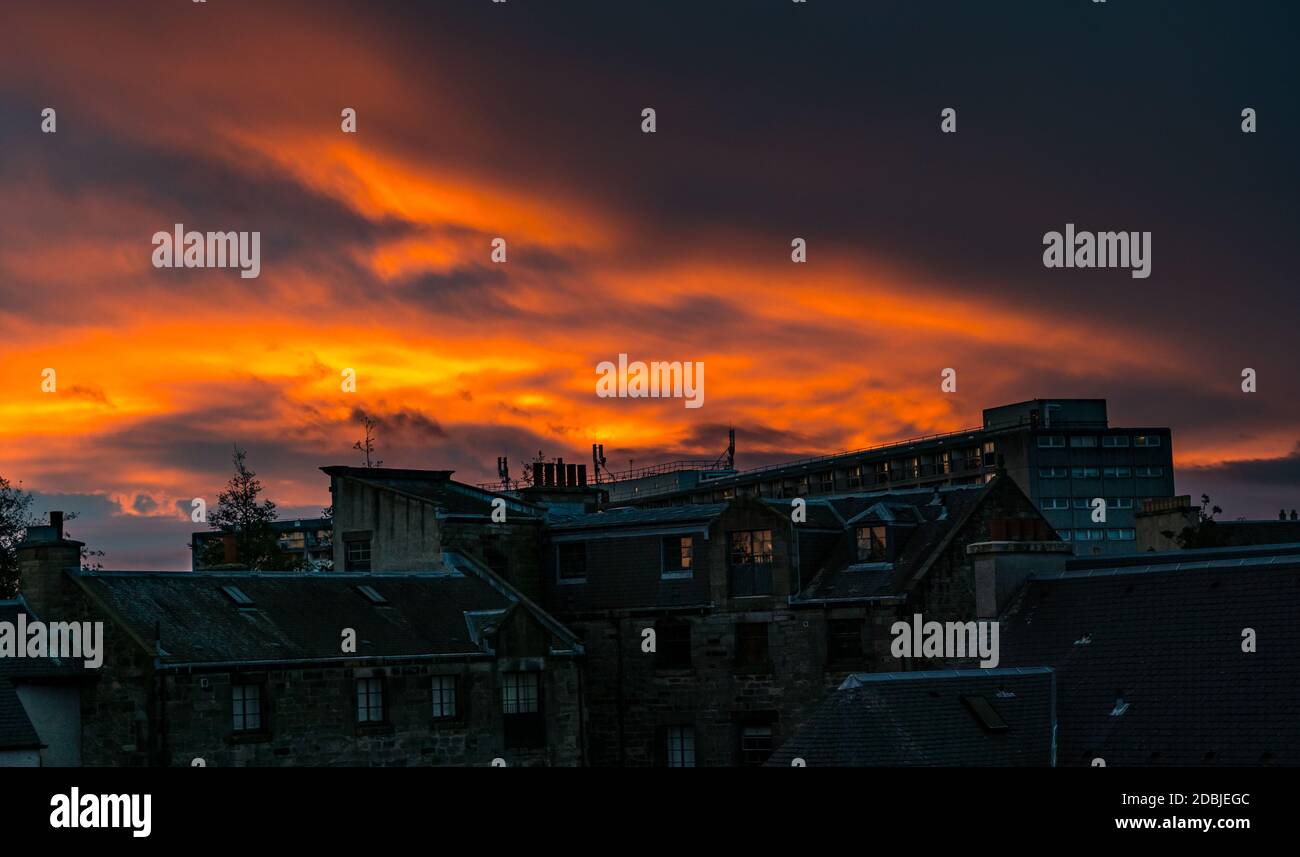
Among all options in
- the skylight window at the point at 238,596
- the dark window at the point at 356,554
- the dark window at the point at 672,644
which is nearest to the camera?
the skylight window at the point at 238,596

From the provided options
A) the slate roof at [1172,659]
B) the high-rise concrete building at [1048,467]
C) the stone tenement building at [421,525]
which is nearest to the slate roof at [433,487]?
the stone tenement building at [421,525]

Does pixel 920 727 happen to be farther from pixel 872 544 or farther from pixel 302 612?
pixel 302 612

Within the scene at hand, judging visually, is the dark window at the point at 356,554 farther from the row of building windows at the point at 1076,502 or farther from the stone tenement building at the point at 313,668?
the row of building windows at the point at 1076,502

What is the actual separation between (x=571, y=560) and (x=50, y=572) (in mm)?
23977

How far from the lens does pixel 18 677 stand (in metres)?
48.3

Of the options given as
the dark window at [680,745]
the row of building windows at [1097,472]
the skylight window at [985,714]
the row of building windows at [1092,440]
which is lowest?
the dark window at [680,745]

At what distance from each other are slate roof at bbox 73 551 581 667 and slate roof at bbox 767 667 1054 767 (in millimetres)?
21475

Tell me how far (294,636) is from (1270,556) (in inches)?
1234

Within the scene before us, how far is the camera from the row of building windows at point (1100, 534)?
160 m

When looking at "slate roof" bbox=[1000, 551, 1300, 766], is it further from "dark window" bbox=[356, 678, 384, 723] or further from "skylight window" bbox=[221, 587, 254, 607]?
"skylight window" bbox=[221, 587, 254, 607]

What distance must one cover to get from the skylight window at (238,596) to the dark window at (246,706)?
14.0 ft
